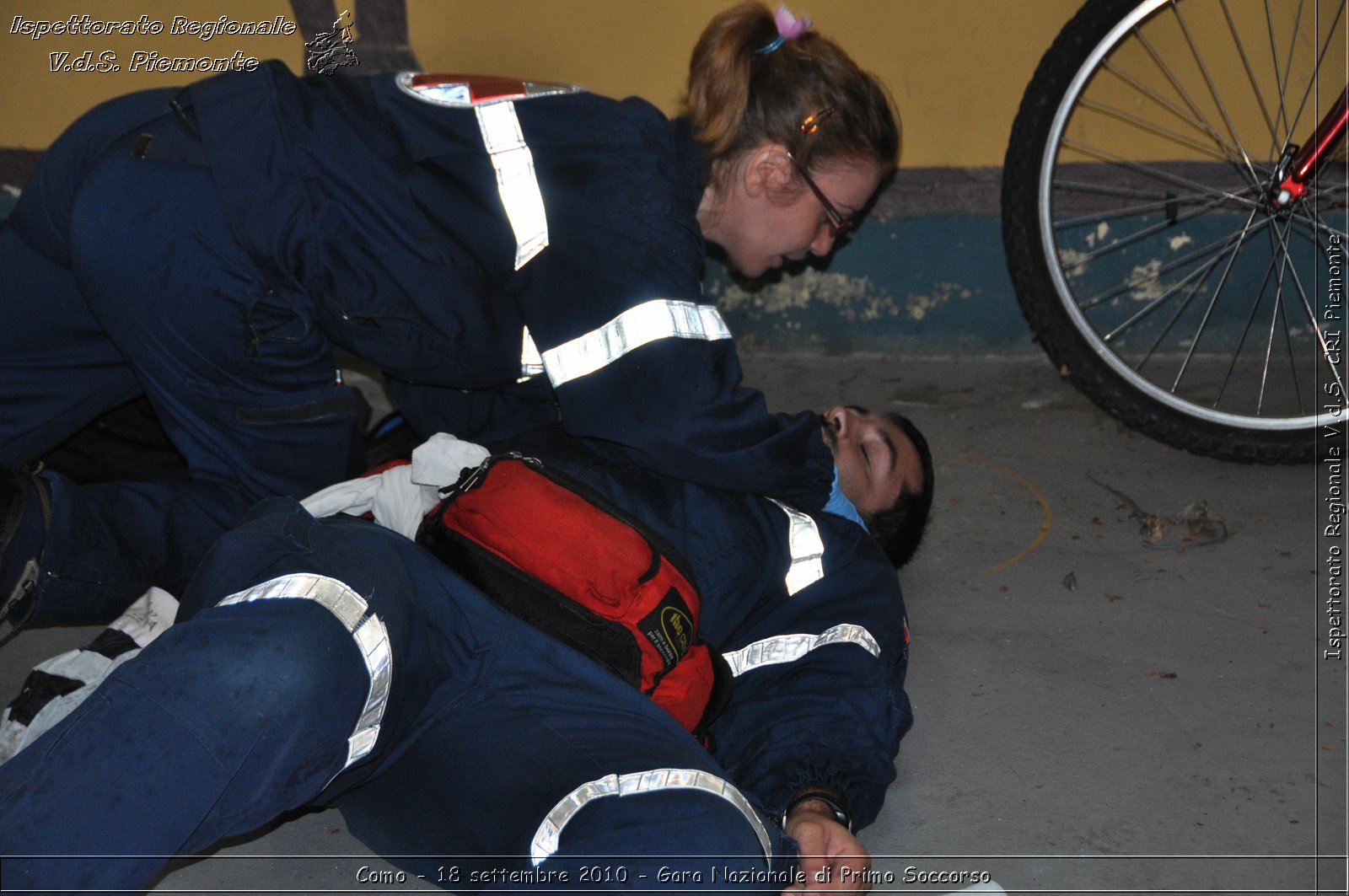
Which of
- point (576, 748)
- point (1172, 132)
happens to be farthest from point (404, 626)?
point (1172, 132)

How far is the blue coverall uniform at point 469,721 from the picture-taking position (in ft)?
4.19

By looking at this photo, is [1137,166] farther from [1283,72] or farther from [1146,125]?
[1283,72]

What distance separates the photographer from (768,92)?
188 cm

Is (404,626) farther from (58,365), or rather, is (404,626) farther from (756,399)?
(58,365)

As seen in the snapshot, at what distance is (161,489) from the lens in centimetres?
223

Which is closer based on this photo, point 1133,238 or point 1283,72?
point 1283,72

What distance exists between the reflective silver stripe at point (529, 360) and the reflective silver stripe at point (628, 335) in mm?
289

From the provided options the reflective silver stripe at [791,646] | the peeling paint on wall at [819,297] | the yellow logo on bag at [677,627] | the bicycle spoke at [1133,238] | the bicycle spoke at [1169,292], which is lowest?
the reflective silver stripe at [791,646]

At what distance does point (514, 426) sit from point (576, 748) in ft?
2.83

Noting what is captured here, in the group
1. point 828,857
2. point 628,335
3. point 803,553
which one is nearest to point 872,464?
point 803,553

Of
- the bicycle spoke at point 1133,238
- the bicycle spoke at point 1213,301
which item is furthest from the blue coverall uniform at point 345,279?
the bicycle spoke at point 1133,238

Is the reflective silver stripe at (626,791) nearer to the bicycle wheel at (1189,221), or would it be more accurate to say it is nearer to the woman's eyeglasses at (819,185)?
the woman's eyeglasses at (819,185)

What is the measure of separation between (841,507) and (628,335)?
25.1 inches

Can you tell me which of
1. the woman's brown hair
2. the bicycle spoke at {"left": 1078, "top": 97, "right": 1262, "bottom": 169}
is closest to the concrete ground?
the bicycle spoke at {"left": 1078, "top": 97, "right": 1262, "bottom": 169}
